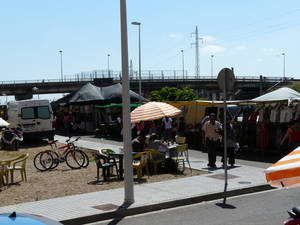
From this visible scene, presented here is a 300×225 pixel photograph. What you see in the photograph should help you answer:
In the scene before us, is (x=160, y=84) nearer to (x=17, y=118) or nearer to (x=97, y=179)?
(x=17, y=118)

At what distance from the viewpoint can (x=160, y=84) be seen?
3250 inches

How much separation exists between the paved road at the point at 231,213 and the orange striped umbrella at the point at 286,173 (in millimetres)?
3392

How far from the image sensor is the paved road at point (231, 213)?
7637mm

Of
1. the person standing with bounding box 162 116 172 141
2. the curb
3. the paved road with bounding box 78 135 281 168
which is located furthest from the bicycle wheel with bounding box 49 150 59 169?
the person standing with bounding box 162 116 172 141

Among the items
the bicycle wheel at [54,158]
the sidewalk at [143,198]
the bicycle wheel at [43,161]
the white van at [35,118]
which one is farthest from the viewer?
the white van at [35,118]

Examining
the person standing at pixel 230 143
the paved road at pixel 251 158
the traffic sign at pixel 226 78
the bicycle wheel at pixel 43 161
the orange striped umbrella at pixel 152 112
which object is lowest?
the paved road at pixel 251 158

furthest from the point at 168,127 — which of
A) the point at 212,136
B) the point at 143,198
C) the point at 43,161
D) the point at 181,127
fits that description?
the point at 143,198

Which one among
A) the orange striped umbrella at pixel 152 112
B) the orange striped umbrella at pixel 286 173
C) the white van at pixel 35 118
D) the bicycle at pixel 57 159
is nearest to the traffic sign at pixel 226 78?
the orange striped umbrella at pixel 152 112

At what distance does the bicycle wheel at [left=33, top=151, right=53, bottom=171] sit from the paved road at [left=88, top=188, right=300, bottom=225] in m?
6.93

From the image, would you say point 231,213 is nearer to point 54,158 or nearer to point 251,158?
point 54,158

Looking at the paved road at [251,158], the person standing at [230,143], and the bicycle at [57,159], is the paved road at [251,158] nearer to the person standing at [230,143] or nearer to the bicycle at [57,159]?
the person standing at [230,143]

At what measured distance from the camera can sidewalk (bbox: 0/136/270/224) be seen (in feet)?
27.1

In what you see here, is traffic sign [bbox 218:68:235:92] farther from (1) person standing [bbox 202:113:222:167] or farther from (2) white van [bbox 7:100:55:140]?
(2) white van [bbox 7:100:55:140]

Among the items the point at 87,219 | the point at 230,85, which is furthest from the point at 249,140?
the point at 87,219
